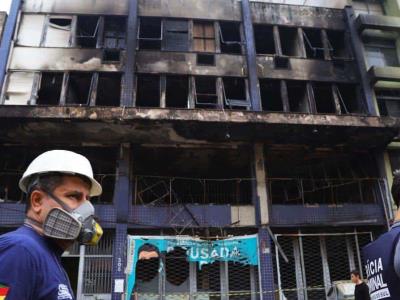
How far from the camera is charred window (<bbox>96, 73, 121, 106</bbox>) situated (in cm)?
1619

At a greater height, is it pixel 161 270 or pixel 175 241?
pixel 175 241

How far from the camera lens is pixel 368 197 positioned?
15.8m

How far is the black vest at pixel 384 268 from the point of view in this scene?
5.63ft

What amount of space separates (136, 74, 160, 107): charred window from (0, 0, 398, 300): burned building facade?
58mm

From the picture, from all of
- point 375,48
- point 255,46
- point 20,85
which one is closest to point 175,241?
point 20,85

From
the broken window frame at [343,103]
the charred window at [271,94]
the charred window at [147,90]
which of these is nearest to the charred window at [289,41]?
the charred window at [271,94]

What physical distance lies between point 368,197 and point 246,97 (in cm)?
621

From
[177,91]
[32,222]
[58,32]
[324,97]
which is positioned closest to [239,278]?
[177,91]

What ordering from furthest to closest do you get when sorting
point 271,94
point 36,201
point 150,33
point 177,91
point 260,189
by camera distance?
1. point 150,33
2. point 271,94
3. point 177,91
4. point 260,189
5. point 36,201

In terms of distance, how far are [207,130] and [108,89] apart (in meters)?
5.03

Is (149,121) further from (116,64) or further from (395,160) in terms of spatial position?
(395,160)

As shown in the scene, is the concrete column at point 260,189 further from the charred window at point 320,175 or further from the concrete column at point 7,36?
the concrete column at point 7,36

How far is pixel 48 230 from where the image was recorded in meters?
1.69

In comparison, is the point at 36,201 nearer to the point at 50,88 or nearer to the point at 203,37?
the point at 50,88
